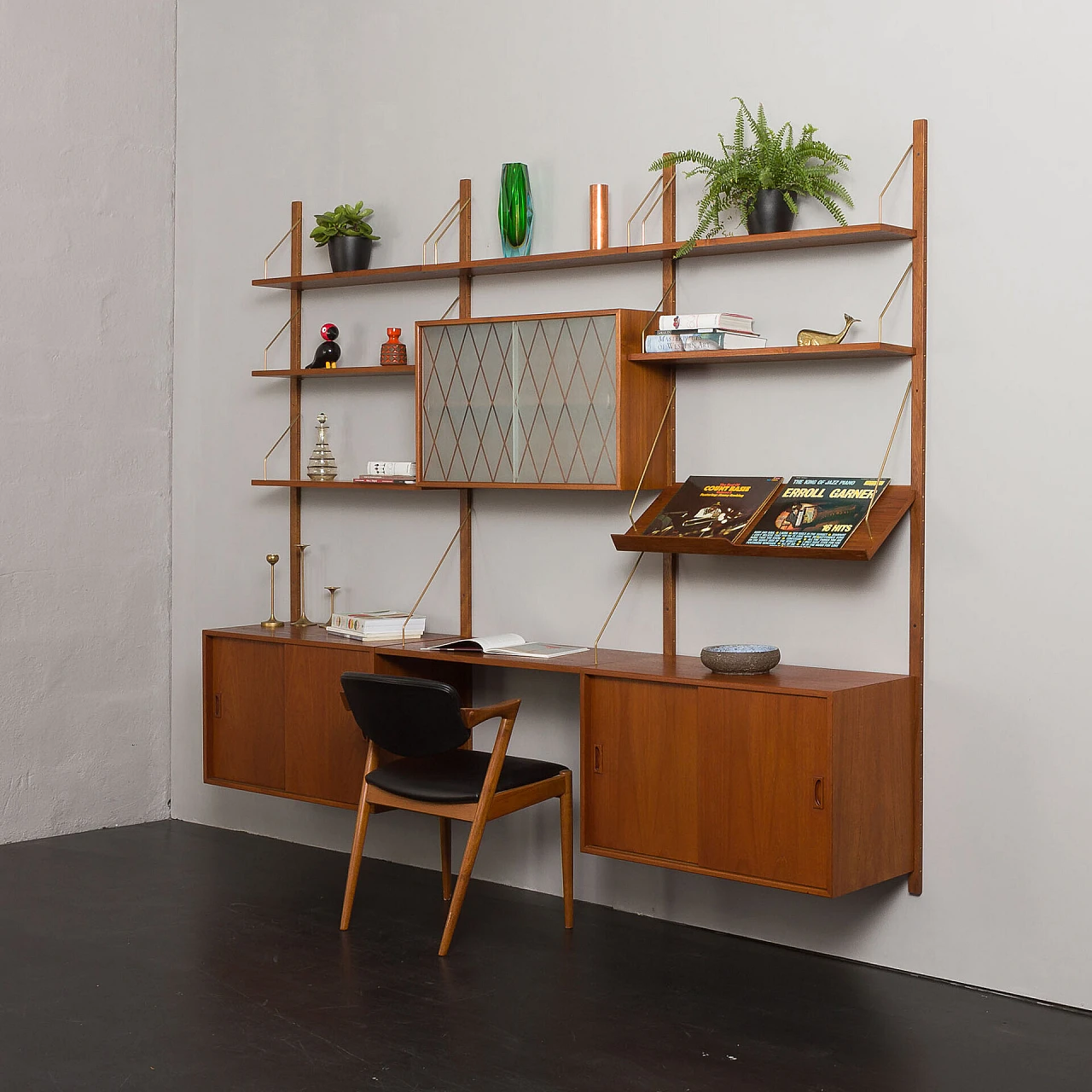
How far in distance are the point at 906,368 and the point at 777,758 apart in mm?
1194

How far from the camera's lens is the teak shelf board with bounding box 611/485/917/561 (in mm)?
3682

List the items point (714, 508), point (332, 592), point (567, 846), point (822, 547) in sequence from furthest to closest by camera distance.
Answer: point (332, 592) < point (567, 846) < point (714, 508) < point (822, 547)

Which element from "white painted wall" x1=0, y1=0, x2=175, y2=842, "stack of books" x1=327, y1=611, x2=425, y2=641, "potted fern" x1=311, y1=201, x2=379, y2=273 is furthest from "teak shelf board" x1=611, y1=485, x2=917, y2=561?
"white painted wall" x1=0, y1=0, x2=175, y2=842

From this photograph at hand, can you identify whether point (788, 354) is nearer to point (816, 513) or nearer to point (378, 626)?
point (816, 513)

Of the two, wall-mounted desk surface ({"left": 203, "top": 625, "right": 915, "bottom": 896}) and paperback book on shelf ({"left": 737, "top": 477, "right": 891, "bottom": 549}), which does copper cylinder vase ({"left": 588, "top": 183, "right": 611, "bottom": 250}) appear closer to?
paperback book on shelf ({"left": 737, "top": 477, "right": 891, "bottom": 549})

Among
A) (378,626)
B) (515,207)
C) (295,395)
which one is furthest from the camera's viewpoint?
(295,395)

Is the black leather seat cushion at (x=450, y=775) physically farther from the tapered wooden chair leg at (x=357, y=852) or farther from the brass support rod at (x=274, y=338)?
the brass support rod at (x=274, y=338)

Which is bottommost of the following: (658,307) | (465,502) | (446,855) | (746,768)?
(446,855)

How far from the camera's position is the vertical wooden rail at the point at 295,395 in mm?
5438

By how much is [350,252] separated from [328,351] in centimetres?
38

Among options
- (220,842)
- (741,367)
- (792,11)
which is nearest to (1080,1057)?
(741,367)

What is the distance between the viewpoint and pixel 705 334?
4.01 meters

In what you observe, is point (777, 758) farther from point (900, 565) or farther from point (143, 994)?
point (143, 994)

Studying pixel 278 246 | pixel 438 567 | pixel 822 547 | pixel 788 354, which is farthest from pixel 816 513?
pixel 278 246
